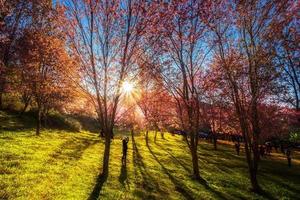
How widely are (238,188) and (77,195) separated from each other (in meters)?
10.6

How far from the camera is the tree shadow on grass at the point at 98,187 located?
12188 mm

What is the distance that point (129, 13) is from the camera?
15.0 meters

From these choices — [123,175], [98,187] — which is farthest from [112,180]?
[98,187]

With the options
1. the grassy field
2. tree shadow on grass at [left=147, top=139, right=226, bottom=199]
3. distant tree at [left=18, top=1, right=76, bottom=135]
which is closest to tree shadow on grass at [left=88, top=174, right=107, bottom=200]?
the grassy field

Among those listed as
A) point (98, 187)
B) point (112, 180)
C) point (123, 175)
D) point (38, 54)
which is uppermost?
point (38, 54)

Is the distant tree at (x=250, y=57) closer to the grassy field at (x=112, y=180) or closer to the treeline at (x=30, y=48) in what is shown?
the grassy field at (x=112, y=180)

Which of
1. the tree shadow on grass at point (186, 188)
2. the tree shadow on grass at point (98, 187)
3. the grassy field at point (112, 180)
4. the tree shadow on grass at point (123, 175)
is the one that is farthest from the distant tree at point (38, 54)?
the tree shadow on grass at point (186, 188)

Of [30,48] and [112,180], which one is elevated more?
[30,48]

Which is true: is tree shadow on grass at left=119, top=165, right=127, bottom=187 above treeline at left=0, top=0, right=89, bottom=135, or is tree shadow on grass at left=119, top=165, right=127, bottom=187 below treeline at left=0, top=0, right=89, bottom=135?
below

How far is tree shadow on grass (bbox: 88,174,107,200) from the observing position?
480 inches

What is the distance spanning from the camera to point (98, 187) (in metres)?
13.7

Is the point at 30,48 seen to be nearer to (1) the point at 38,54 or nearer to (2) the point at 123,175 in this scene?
(1) the point at 38,54

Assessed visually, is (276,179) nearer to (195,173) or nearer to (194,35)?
(195,173)

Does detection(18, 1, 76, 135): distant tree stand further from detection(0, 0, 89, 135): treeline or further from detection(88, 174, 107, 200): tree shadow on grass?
detection(88, 174, 107, 200): tree shadow on grass
